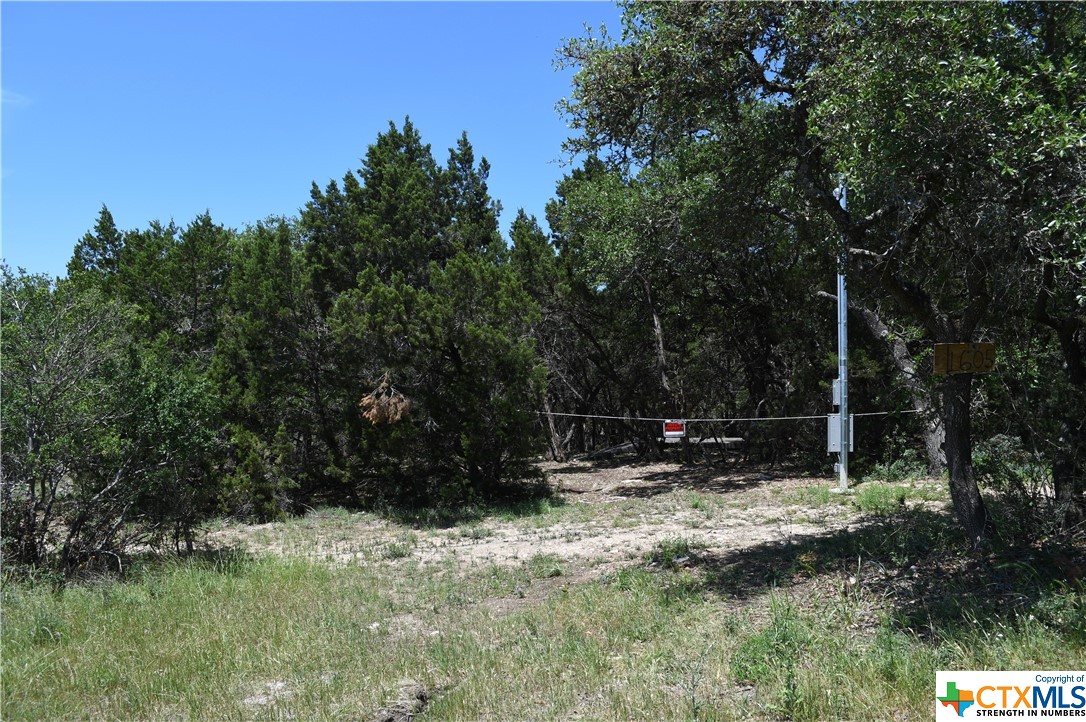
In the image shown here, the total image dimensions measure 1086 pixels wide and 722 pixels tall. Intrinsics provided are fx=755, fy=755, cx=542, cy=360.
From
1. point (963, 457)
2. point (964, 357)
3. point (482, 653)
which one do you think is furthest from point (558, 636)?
point (964, 357)

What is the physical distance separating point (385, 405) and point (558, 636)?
8.52 m

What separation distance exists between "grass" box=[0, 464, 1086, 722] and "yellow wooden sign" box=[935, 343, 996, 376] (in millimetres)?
1574

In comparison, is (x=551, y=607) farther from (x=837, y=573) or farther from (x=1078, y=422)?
(x=1078, y=422)

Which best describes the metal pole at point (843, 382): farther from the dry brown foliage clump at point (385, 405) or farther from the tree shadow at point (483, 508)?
the dry brown foliage clump at point (385, 405)

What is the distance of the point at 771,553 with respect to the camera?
803 centimetres

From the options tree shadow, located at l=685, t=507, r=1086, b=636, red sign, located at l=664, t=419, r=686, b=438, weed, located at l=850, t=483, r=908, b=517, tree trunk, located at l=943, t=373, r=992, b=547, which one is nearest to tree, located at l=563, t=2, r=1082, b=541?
tree trunk, located at l=943, t=373, r=992, b=547

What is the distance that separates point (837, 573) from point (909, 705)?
2648 millimetres

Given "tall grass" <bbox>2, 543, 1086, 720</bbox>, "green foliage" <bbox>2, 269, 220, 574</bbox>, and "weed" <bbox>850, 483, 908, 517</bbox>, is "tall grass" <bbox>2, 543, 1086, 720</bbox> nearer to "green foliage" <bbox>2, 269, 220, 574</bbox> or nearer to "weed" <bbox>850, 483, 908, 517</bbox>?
"green foliage" <bbox>2, 269, 220, 574</bbox>

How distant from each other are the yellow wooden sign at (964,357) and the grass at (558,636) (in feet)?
5.16

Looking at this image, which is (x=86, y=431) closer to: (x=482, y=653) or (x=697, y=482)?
(x=482, y=653)

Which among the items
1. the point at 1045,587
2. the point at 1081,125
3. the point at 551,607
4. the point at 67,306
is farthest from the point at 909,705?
the point at 67,306

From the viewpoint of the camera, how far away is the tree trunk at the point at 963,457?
647cm

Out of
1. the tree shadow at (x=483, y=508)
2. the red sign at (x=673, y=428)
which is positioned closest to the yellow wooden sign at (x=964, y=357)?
the tree shadow at (x=483, y=508)

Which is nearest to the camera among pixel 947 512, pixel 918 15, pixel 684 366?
pixel 918 15
